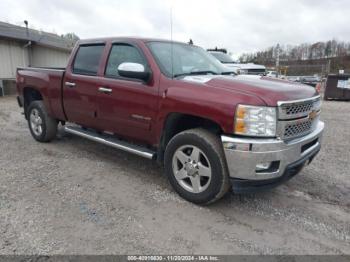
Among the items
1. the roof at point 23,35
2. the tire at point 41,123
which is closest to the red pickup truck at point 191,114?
the tire at point 41,123

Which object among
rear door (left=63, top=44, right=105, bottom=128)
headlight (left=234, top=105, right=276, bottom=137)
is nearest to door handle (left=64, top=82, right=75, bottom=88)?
rear door (left=63, top=44, right=105, bottom=128)

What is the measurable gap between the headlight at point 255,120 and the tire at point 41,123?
4065 mm

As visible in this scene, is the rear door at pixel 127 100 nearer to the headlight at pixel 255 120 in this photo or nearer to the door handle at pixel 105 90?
the door handle at pixel 105 90

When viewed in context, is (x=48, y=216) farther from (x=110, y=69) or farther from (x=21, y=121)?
(x=21, y=121)

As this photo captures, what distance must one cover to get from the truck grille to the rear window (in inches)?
114

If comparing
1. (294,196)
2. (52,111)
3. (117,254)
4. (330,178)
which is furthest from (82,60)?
(330,178)

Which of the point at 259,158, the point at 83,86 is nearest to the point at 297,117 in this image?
the point at 259,158

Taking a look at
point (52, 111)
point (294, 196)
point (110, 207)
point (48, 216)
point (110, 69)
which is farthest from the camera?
point (52, 111)

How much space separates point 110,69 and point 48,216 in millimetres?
2243

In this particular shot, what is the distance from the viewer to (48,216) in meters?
3.43

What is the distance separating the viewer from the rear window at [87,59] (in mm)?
4977

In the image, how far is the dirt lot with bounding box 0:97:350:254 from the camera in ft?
9.81

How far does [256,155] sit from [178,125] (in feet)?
3.77

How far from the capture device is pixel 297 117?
11.5ft
